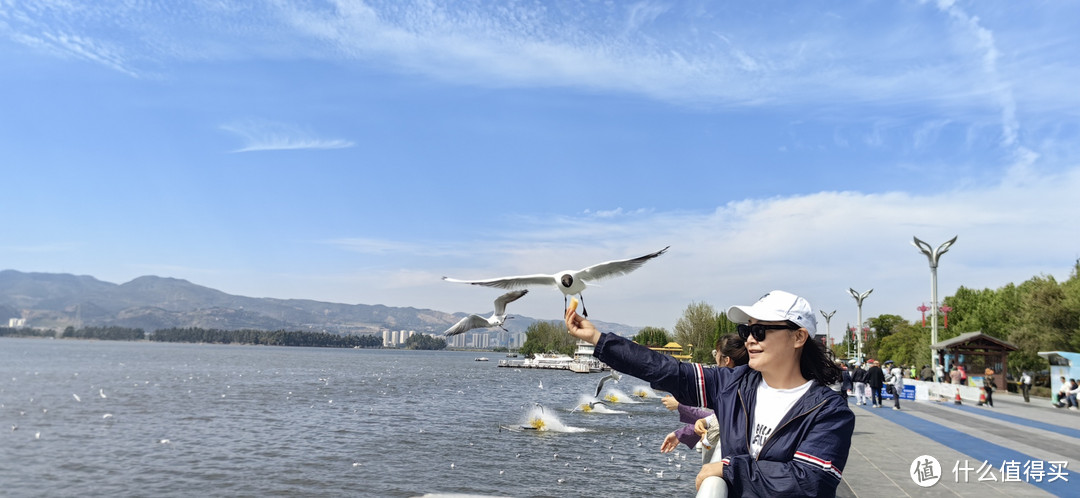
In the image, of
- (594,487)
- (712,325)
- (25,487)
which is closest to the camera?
(594,487)

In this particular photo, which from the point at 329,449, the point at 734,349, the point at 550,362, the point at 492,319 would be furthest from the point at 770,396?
the point at 550,362

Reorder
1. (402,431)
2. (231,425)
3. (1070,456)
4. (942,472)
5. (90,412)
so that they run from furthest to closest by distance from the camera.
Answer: (90,412), (231,425), (402,431), (1070,456), (942,472)

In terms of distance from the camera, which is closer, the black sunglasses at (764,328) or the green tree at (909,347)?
the black sunglasses at (764,328)

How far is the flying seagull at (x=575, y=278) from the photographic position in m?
3.90

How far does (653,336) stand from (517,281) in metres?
143

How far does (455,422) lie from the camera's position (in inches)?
1449

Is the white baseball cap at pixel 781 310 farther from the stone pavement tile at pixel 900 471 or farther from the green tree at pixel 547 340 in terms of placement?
the green tree at pixel 547 340

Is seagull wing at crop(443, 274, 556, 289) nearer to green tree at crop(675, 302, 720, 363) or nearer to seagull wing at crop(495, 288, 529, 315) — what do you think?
seagull wing at crop(495, 288, 529, 315)

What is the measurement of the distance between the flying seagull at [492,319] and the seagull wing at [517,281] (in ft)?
0.43

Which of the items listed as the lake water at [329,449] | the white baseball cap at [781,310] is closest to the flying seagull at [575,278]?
the white baseball cap at [781,310]

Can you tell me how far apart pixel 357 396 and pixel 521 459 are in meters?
33.7

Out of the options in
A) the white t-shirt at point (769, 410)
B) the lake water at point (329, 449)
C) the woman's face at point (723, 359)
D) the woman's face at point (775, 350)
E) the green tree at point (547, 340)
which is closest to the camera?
the white t-shirt at point (769, 410)

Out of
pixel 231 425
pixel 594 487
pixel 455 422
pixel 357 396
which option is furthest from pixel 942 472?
pixel 357 396

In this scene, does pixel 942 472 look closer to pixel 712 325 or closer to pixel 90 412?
pixel 90 412
